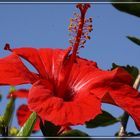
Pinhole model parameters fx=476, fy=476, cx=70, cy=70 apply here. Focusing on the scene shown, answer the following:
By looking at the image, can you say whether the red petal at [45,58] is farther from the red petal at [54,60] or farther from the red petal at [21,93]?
the red petal at [21,93]

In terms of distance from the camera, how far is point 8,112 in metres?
1.34

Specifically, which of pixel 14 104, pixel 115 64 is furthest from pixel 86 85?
pixel 14 104

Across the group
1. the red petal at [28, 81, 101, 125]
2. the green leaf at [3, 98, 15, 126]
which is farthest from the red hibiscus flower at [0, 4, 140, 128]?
the green leaf at [3, 98, 15, 126]

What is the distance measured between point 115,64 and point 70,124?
0.36 m

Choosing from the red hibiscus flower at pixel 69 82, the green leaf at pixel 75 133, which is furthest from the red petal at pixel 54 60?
the green leaf at pixel 75 133

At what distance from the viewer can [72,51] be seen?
4.64ft

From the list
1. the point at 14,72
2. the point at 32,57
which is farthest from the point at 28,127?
the point at 32,57

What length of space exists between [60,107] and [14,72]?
0.19m

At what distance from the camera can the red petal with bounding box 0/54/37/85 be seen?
1.23 metres

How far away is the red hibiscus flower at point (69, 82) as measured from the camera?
1140 millimetres

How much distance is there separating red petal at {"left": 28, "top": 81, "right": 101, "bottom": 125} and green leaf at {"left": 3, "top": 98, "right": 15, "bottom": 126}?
15 cm

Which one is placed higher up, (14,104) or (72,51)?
(72,51)

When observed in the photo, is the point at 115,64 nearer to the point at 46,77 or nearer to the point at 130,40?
the point at 130,40

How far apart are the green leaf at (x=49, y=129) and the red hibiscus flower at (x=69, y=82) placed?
0.21 ft
